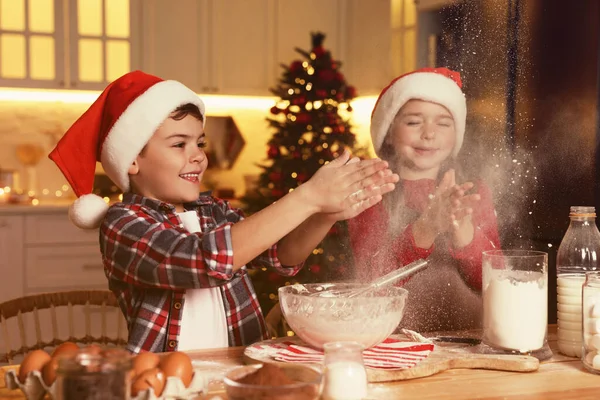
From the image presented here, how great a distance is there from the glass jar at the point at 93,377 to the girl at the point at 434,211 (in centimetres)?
81

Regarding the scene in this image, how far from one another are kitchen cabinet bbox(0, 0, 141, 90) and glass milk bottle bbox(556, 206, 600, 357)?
10.1ft

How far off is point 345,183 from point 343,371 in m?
0.38

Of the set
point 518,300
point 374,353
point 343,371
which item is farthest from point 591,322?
point 343,371

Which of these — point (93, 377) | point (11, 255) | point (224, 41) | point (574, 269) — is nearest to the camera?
point (93, 377)

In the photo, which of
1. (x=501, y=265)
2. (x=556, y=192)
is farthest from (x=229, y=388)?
(x=556, y=192)

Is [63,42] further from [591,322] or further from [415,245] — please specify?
[591,322]

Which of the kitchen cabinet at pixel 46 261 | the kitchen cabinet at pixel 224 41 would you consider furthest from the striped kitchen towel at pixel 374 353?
the kitchen cabinet at pixel 224 41

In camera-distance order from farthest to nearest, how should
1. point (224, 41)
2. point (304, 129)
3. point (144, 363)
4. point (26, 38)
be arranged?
point (224, 41) < point (26, 38) < point (304, 129) < point (144, 363)

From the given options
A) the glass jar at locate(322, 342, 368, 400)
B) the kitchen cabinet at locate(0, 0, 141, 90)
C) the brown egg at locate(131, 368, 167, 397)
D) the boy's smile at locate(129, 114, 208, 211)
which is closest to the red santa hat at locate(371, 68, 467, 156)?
the boy's smile at locate(129, 114, 208, 211)

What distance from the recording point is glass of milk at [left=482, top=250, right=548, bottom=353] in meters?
1.19

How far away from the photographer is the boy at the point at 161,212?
130 cm

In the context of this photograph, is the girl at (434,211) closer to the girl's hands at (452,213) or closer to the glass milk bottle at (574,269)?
the girl's hands at (452,213)

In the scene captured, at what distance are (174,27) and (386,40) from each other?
8.61 feet

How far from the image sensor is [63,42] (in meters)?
3.84
